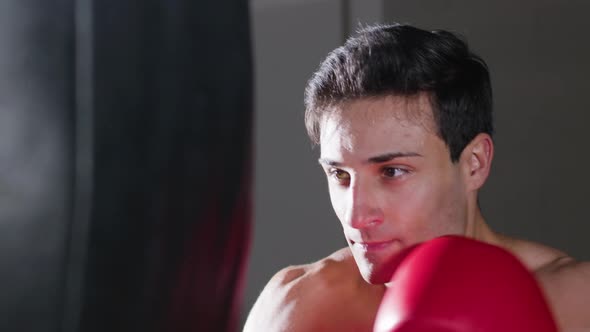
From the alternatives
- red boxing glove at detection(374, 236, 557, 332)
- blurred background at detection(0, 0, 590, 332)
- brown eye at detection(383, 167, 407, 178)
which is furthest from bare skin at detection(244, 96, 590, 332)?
blurred background at detection(0, 0, 590, 332)

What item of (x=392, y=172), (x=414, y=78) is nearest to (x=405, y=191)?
(x=392, y=172)

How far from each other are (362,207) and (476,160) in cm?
28

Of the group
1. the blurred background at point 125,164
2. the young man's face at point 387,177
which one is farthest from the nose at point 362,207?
the blurred background at point 125,164

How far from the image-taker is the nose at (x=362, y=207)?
1076 mm

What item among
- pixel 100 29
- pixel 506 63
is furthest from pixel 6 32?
pixel 506 63

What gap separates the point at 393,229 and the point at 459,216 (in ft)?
0.55

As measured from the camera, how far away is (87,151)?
0.34m

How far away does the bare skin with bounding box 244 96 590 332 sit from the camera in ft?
3.60

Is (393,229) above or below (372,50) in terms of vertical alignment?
below

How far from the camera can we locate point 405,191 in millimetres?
1114

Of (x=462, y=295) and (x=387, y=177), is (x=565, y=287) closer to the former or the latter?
(x=387, y=177)

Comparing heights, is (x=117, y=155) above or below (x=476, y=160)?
above

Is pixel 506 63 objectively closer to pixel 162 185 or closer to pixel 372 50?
pixel 372 50

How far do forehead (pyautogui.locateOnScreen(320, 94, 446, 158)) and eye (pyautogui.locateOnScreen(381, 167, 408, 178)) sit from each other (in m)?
0.03
